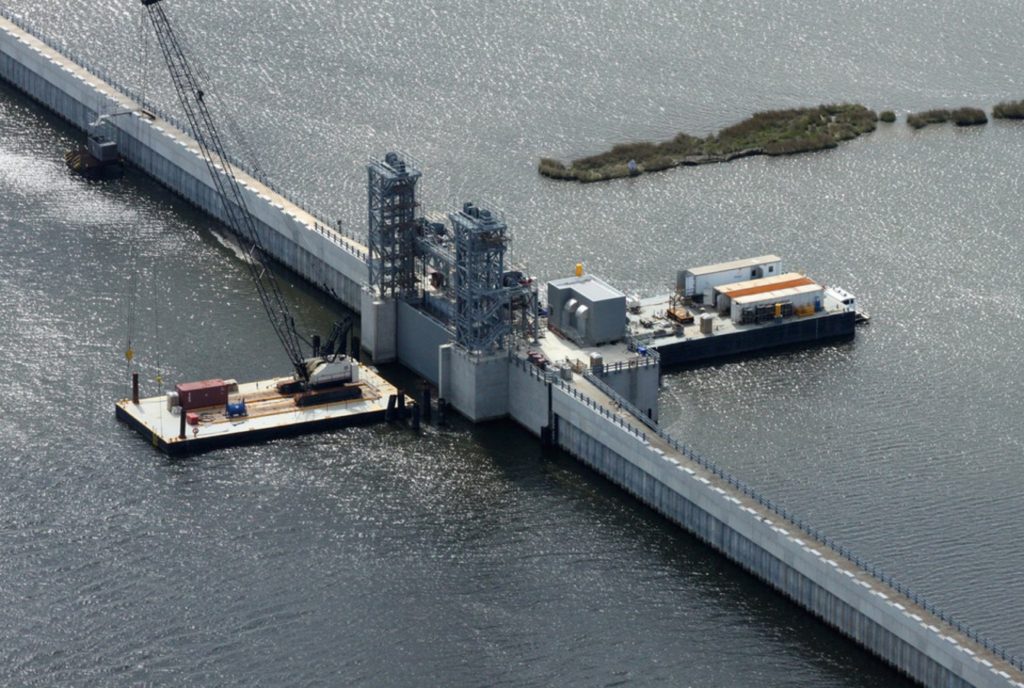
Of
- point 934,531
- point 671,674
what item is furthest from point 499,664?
point 934,531

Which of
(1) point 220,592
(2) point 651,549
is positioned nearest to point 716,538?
(2) point 651,549

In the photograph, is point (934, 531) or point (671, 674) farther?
point (934, 531)

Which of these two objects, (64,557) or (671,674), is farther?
(64,557)

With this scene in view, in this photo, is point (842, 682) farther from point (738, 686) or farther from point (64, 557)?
point (64, 557)

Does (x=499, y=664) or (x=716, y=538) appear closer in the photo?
(x=499, y=664)

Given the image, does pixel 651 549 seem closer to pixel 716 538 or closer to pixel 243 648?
pixel 716 538

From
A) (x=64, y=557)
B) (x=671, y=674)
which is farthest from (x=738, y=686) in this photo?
(x=64, y=557)

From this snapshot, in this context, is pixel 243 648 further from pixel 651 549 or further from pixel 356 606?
pixel 651 549
